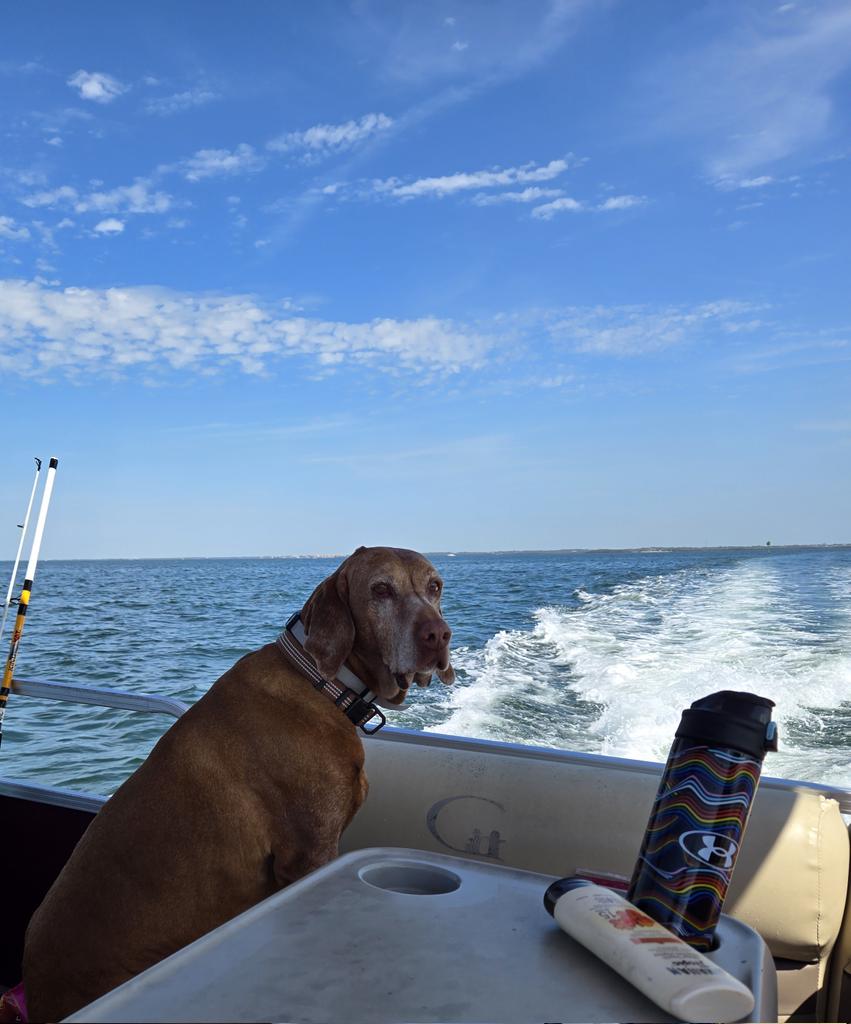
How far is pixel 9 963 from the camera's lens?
2.74 m

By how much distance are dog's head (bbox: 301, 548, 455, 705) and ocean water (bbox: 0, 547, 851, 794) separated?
418 centimetres

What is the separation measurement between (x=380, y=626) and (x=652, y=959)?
1.22 metres

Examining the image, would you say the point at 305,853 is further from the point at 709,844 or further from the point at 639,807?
the point at 709,844

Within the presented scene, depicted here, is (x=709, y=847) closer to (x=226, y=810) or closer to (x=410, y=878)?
(x=410, y=878)

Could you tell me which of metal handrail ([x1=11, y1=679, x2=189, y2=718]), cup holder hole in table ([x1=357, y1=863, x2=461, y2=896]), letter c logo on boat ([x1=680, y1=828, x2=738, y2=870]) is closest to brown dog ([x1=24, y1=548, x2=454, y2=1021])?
cup holder hole in table ([x1=357, y1=863, x2=461, y2=896])

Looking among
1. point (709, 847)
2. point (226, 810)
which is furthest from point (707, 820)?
point (226, 810)

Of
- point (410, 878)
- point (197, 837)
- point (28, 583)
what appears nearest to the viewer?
point (410, 878)

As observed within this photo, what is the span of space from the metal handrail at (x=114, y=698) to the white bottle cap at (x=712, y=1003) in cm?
196

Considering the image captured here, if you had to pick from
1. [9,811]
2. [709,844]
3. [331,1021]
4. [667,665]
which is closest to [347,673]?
[709,844]

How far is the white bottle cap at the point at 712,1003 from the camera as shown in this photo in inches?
31.8

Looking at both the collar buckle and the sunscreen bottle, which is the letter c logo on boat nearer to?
the sunscreen bottle

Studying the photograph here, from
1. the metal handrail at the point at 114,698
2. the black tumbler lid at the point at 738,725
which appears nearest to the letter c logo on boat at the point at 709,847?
the black tumbler lid at the point at 738,725

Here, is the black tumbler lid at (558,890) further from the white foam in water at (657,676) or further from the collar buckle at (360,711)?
the white foam in water at (657,676)

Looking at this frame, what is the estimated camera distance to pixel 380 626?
2014 millimetres
